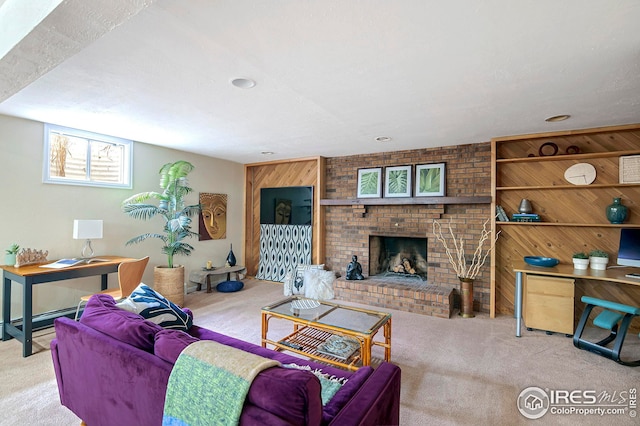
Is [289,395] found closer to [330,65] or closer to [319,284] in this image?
[330,65]

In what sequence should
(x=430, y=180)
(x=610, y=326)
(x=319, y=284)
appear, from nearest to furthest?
(x=610, y=326) < (x=430, y=180) < (x=319, y=284)

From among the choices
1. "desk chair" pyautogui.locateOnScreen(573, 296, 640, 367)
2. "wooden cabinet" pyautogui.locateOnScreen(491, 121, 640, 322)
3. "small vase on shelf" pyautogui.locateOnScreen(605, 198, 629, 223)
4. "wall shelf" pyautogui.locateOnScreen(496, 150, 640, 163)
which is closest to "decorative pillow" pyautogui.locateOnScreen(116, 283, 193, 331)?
"desk chair" pyautogui.locateOnScreen(573, 296, 640, 367)

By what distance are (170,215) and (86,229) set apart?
0.92m

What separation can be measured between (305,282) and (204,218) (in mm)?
2083

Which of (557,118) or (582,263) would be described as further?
(582,263)

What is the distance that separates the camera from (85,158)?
12.4 ft

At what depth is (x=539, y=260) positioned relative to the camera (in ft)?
11.0

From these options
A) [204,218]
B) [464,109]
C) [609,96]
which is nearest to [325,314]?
[464,109]

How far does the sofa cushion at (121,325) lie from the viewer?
1.43 metres

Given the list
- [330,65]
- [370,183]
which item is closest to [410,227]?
[370,183]

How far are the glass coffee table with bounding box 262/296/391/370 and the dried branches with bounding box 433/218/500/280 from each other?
2.01m

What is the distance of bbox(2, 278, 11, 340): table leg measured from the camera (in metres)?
2.94

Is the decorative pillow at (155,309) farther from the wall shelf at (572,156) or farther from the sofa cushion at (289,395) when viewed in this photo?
the wall shelf at (572,156)

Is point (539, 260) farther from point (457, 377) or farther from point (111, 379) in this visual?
point (111, 379)
